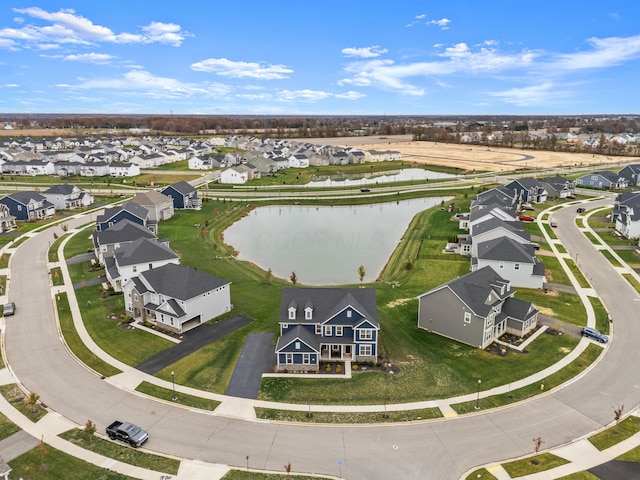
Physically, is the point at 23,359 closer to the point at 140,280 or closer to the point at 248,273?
the point at 140,280

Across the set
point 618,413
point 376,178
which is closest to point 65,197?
point 376,178

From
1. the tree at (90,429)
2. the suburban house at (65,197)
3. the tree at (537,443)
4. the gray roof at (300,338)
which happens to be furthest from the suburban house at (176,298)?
the suburban house at (65,197)

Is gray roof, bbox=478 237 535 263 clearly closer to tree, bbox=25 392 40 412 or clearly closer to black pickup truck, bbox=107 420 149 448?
black pickup truck, bbox=107 420 149 448

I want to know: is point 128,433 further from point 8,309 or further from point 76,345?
point 8,309

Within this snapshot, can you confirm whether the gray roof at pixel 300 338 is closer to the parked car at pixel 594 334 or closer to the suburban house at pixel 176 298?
the suburban house at pixel 176 298

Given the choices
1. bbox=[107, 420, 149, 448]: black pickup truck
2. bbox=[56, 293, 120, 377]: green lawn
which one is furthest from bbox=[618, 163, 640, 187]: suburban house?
bbox=[107, 420, 149, 448]: black pickup truck

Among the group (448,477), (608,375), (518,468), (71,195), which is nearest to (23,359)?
(448,477)

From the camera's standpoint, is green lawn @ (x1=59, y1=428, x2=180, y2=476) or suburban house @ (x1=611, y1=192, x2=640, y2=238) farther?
suburban house @ (x1=611, y1=192, x2=640, y2=238)
